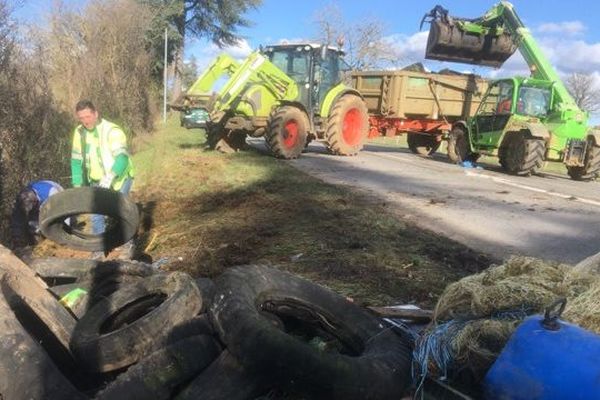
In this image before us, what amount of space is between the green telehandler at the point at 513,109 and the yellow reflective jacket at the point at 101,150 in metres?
10.3

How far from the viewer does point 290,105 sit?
14477 mm

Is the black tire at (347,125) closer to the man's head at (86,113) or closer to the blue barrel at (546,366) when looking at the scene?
the man's head at (86,113)

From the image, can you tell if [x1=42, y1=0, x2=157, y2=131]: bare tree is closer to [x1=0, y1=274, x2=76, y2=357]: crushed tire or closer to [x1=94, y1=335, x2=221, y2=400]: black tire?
[x1=0, y1=274, x2=76, y2=357]: crushed tire

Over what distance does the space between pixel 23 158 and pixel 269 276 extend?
6782mm

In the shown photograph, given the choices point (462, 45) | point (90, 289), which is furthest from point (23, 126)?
point (462, 45)

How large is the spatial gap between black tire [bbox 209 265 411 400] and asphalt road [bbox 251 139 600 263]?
3.20m

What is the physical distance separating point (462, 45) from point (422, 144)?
4.12m

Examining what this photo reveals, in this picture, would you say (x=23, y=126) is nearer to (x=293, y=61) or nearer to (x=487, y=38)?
(x=293, y=61)

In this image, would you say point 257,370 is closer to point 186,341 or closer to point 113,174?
point 186,341

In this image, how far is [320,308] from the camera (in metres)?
3.70

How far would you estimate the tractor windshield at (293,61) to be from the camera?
1530 centimetres

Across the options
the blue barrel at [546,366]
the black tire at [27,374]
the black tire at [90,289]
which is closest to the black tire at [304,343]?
the blue barrel at [546,366]

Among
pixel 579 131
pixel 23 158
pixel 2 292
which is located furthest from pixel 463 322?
pixel 579 131

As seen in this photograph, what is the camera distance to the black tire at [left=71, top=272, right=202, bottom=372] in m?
3.21
